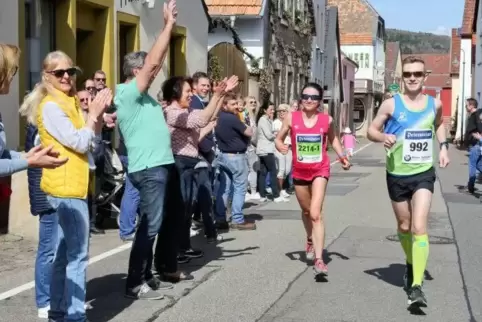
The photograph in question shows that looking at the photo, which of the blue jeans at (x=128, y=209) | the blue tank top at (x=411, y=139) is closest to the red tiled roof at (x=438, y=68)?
the blue jeans at (x=128, y=209)

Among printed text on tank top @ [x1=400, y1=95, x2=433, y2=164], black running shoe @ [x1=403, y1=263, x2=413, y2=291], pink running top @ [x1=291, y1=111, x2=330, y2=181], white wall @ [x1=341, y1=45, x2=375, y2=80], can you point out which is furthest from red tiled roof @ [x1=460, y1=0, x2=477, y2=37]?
printed text on tank top @ [x1=400, y1=95, x2=433, y2=164]

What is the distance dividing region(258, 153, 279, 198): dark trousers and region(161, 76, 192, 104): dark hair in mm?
7545

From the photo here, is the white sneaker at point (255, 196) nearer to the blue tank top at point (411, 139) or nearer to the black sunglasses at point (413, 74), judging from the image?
the blue tank top at point (411, 139)

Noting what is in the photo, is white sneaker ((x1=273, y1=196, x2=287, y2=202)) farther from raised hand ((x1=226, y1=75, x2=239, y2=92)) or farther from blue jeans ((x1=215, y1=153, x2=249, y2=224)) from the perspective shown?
raised hand ((x1=226, y1=75, x2=239, y2=92))

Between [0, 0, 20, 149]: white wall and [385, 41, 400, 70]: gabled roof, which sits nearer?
[0, 0, 20, 149]: white wall

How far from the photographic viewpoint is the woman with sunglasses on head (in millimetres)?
8680

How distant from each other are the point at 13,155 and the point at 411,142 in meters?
3.63

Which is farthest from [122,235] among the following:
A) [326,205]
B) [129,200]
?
[326,205]

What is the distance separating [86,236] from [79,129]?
71cm

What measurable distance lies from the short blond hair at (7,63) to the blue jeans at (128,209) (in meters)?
5.19

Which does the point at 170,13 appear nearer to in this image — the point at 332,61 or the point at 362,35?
the point at 332,61

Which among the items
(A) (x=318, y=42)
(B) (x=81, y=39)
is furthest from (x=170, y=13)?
(A) (x=318, y=42)

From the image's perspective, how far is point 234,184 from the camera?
11.8 m

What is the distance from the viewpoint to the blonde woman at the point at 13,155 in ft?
15.4
